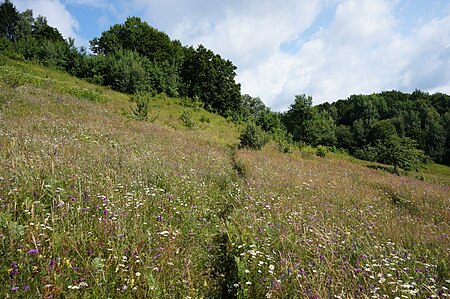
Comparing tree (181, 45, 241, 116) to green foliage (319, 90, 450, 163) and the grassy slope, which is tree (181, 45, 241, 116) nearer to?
green foliage (319, 90, 450, 163)

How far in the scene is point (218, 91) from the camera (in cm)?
4578

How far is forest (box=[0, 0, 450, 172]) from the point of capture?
33625 mm

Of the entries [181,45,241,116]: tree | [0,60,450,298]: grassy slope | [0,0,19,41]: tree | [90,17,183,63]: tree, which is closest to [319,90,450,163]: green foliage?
[181,45,241,116]: tree

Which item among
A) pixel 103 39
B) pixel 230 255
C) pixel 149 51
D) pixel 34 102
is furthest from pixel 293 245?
pixel 103 39

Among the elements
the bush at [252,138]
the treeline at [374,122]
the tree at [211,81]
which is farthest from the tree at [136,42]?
the bush at [252,138]

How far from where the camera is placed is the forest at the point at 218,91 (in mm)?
33625

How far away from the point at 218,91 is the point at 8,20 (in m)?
55.8

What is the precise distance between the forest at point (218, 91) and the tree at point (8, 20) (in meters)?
0.20

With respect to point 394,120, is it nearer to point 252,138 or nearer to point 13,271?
point 252,138

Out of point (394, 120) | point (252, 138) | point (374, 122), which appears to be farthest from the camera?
point (394, 120)

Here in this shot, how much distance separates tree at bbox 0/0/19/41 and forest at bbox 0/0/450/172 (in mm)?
196

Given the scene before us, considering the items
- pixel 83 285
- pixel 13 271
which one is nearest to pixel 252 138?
pixel 83 285

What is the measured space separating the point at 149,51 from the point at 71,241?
184 ft

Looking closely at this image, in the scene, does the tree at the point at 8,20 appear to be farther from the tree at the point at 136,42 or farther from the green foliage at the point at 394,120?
the green foliage at the point at 394,120
